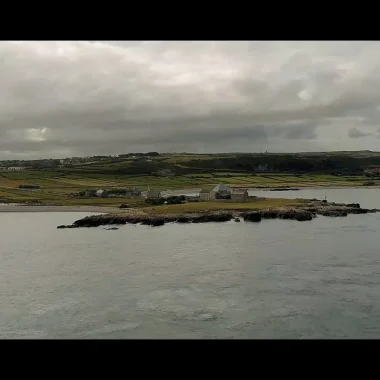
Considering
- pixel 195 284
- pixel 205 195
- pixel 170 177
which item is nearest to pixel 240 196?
pixel 205 195

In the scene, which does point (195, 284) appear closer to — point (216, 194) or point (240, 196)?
point (240, 196)

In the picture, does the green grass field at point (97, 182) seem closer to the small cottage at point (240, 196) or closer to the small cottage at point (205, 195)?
the small cottage at point (205, 195)

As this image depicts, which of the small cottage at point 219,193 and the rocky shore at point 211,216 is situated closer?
the rocky shore at point 211,216

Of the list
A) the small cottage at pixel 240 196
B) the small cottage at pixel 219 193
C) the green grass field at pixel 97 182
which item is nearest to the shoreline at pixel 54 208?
the green grass field at pixel 97 182

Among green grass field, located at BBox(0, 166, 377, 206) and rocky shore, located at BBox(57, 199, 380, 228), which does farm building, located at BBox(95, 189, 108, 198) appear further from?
rocky shore, located at BBox(57, 199, 380, 228)
